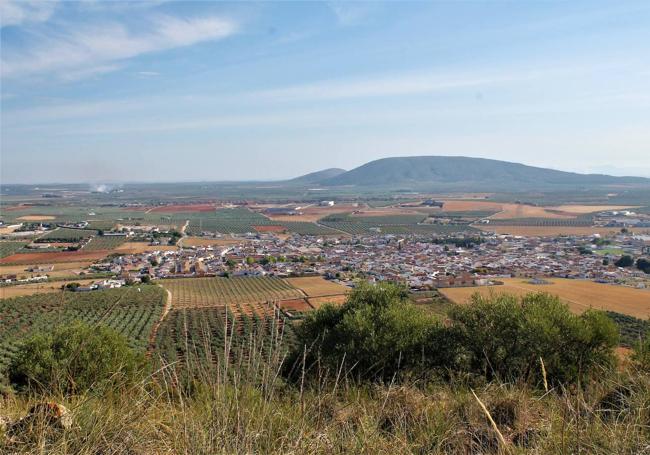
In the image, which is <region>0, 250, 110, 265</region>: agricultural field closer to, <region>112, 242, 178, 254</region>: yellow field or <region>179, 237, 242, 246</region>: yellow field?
<region>112, 242, 178, 254</region>: yellow field

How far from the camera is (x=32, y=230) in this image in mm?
64938

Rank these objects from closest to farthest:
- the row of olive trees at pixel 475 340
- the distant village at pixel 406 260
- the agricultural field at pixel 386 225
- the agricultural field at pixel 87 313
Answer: the row of olive trees at pixel 475 340
the agricultural field at pixel 87 313
the distant village at pixel 406 260
the agricultural field at pixel 386 225

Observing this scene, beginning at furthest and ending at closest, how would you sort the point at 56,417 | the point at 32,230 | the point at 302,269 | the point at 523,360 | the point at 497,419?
the point at 32,230, the point at 302,269, the point at 523,360, the point at 497,419, the point at 56,417

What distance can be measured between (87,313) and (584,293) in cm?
2773

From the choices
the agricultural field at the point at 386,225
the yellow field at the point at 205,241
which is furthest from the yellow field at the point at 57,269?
the agricultural field at the point at 386,225

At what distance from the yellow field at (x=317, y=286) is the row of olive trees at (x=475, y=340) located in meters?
18.2

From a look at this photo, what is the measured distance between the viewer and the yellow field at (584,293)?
75.9 ft

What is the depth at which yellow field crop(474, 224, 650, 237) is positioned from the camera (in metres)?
60.9

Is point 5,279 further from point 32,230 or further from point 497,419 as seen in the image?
point 497,419

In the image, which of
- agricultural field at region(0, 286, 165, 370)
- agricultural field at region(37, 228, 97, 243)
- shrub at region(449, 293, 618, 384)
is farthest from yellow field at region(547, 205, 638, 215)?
shrub at region(449, 293, 618, 384)

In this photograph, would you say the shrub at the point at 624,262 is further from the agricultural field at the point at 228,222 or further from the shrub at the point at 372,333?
the agricultural field at the point at 228,222

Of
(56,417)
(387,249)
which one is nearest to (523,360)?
(56,417)

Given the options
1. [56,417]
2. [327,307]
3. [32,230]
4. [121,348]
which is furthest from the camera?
[32,230]

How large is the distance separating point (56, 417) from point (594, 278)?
36.9 m
